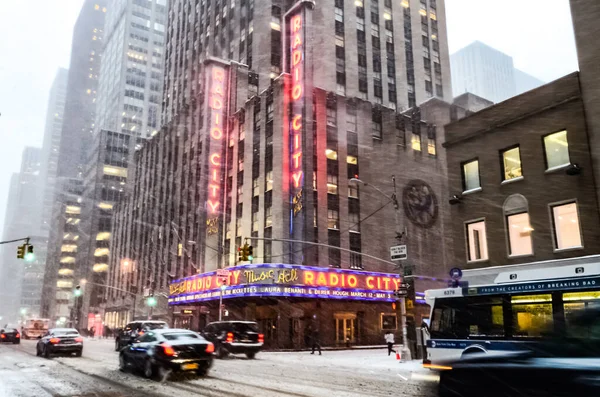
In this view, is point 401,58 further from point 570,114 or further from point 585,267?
point 585,267

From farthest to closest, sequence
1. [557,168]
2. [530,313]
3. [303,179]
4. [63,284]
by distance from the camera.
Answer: [63,284]
[303,179]
[557,168]
[530,313]

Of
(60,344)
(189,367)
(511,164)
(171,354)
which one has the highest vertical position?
(511,164)

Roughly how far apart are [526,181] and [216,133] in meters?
38.0

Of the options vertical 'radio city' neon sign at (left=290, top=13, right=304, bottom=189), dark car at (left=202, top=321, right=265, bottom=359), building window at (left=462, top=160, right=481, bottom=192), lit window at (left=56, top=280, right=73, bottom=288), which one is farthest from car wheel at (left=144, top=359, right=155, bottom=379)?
lit window at (left=56, top=280, right=73, bottom=288)

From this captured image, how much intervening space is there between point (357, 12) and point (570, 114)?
138 feet

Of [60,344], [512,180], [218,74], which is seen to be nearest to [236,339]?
[60,344]

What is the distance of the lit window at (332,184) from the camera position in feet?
148

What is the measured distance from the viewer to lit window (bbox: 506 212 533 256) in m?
23.0

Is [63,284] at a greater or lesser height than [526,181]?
greater

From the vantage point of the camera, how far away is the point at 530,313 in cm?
1329

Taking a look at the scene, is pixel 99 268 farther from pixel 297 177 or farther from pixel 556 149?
pixel 556 149

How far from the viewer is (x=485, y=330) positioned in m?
13.9

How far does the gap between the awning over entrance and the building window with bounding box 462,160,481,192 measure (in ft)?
49.0

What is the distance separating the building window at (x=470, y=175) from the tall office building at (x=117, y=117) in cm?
8582
